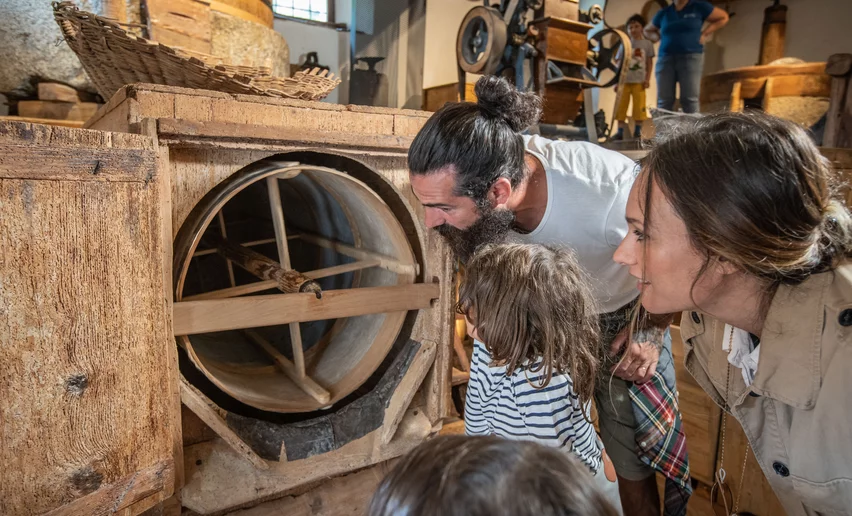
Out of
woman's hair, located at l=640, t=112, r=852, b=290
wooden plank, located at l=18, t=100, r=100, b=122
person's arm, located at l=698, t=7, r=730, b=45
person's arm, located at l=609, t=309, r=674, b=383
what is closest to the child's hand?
person's arm, located at l=609, t=309, r=674, b=383

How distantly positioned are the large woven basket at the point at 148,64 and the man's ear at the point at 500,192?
88 cm

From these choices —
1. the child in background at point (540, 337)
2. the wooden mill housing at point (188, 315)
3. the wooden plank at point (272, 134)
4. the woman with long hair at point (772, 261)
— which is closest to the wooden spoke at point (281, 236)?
the wooden mill housing at point (188, 315)

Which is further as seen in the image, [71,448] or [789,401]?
[71,448]

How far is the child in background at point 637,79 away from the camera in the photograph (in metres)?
6.76

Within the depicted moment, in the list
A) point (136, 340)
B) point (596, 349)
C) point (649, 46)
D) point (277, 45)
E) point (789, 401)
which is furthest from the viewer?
point (649, 46)

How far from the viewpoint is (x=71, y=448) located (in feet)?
4.95

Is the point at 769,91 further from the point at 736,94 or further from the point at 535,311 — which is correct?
the point at 535,311

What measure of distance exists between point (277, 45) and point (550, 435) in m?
3.85

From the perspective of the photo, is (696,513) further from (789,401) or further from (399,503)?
(399,503)

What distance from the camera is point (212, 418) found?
2.00 m

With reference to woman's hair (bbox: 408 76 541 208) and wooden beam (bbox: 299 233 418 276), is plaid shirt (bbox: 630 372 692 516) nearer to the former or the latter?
woman's hair (bbox: 408 76 541 208)

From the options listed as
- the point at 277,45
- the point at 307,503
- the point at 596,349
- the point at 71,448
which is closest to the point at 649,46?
the point at 277,45

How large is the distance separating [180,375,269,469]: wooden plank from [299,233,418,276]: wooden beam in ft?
3.49

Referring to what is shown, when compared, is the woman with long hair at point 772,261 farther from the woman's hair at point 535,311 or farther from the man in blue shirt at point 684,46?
the man in blue shirt at point 684,46
